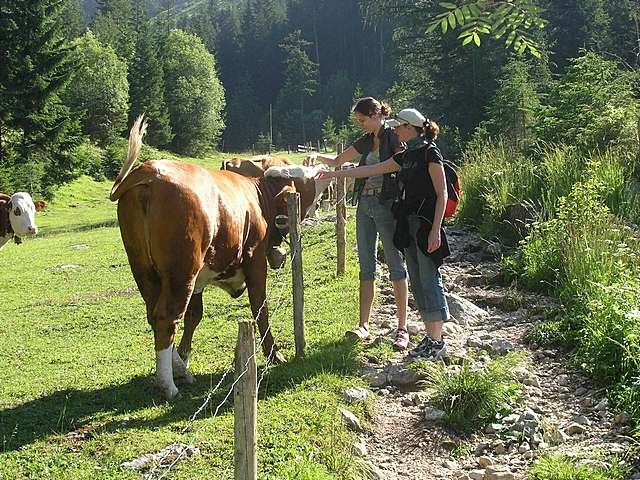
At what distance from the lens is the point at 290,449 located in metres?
4.40

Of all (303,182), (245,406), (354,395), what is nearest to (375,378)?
(354,395)

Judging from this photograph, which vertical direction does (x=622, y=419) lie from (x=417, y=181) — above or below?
below

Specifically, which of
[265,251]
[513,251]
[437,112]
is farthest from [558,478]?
[437,112]

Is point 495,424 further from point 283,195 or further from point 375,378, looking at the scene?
point 283,195

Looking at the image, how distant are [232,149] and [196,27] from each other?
2138cm

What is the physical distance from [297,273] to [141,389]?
167 centimetres

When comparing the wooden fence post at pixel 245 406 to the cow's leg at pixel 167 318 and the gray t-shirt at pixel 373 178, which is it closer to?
the cow's leg at pixel 167 318

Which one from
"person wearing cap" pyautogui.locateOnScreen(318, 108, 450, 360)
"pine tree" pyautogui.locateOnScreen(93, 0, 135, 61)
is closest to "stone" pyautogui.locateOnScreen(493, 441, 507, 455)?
"person wearing cap" pyautogui.locateOnScreen(318, 108, 450, 360)

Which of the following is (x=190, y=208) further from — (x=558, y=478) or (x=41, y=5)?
(x=41, y=5)

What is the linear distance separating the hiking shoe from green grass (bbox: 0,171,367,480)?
17.1 inches

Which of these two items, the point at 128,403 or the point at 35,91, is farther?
the point at 35,91

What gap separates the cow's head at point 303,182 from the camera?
6.93 metres

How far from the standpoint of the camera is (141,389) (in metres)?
5.66

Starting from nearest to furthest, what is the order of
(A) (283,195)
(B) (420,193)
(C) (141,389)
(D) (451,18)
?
(D) (451,18) → (C) (141,389) → (B) (420,193) → (A) (283,195)
